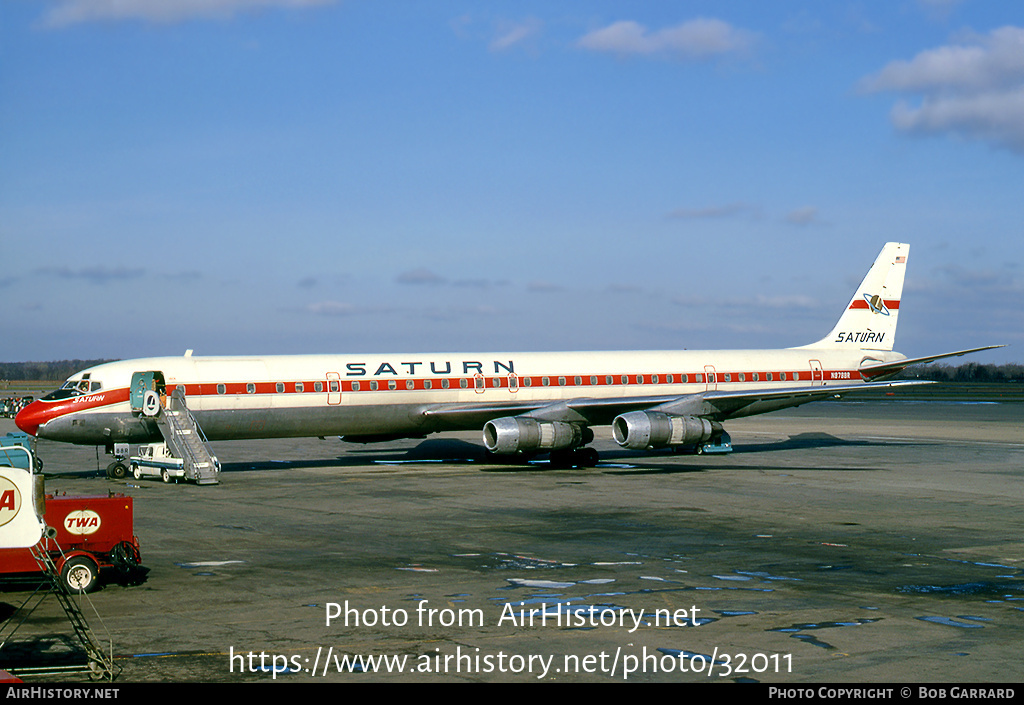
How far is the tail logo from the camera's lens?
160ft

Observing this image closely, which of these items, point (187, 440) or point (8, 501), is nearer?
point (8, 501)

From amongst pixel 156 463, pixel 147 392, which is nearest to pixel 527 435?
pixel 156 463

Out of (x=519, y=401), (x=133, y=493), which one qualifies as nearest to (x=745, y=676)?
(x=133, y=493)

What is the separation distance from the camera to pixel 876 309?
48625 mm

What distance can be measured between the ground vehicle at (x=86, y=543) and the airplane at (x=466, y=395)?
691 inches

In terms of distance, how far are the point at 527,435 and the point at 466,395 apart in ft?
15.1

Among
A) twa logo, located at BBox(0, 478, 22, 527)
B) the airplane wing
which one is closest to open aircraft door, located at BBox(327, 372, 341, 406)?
the airplane wing

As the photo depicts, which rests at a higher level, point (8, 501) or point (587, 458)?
point (8, 501)

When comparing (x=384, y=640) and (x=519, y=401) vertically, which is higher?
(x=519, y=401)

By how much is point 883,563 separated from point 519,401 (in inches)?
910

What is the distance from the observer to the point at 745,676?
11.6 m

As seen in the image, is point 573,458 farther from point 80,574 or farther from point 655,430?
point 80,574

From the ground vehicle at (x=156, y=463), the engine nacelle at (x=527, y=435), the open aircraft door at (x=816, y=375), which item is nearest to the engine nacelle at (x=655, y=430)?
the engine nacelle at (x=527, y=435)
